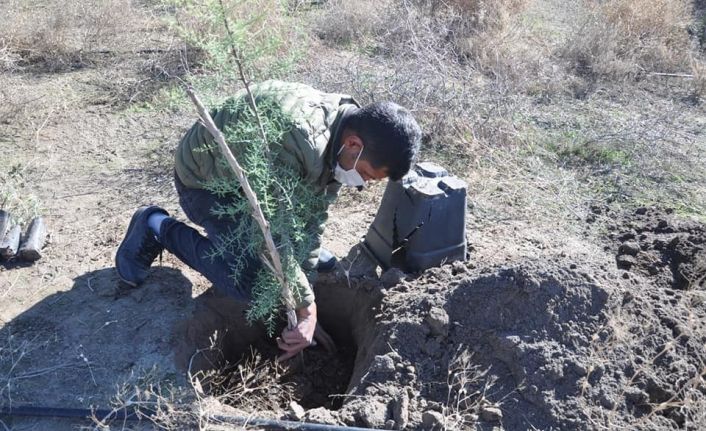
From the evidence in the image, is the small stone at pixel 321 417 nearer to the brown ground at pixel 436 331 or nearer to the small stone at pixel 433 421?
the brown ground at pixel 436 331

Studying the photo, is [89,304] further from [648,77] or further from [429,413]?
[648,77]

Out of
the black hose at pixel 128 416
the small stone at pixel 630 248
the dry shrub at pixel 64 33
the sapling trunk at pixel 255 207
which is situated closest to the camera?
the sapling trunk at pixel 255 207

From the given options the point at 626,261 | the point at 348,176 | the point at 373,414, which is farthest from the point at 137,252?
the point at 626,261

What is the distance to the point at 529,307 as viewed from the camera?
9.56 feet

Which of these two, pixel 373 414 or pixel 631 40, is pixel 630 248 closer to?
pixel 373 414

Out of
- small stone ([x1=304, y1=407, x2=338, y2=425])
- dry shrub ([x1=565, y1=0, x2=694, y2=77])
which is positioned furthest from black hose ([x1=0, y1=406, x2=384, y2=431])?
dry shrub ([x1=565, y1=0, x2=694, y2=77])

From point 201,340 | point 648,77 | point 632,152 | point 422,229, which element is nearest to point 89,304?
point 201,340

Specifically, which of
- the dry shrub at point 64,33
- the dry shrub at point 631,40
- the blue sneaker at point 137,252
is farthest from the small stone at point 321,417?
the dry shrub at point 631,40

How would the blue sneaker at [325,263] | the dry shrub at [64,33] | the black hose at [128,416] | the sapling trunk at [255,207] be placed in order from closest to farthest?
1. the sapling trunk at [255,207]
2. the black hose at [128,416]
3. the blue sneaker at [325,263]
4. the dry shrub at [64,33]

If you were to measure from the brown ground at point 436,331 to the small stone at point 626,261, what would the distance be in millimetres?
15

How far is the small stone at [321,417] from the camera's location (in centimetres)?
261

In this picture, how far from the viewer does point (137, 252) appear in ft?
11.2

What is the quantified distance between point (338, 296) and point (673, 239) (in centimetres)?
198

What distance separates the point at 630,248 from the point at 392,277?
153cm
